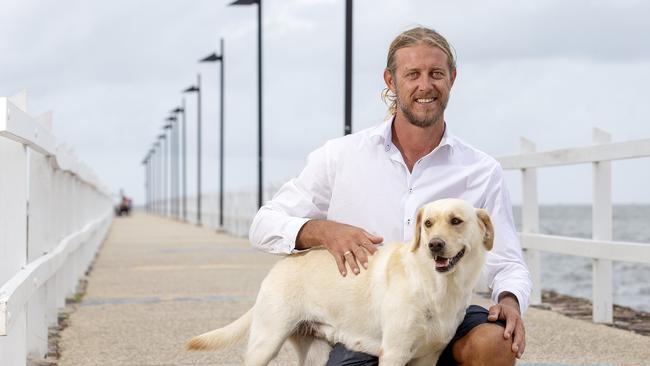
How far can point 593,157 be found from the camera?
8.65 m

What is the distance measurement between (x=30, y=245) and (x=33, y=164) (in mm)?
561

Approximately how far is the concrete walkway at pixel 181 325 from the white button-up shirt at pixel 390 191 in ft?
6.27

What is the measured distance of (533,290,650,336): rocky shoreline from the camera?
337 inches

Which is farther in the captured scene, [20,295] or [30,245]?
[30,245]

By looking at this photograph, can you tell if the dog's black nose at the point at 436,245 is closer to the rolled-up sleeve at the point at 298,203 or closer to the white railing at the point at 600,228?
the rolled-up sleeve at the point at 298,203

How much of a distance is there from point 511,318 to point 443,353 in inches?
14.8

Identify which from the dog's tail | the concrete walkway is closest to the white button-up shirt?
the dog's tail

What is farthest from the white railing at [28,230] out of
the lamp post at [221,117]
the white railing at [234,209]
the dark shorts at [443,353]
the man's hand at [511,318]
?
the lamp post at [221,117]

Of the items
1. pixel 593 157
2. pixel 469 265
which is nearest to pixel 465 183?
pixel 469 265

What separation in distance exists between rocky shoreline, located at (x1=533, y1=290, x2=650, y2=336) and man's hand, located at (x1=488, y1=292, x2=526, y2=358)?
12.9 feet

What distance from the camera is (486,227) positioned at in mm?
4211

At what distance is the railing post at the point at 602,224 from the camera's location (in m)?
8.66

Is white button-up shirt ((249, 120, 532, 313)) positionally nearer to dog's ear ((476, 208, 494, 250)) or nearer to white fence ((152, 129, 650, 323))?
dog's ear ((476, 208, 494, 250))

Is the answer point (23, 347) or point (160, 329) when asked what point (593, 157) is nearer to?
point (160, 329)
